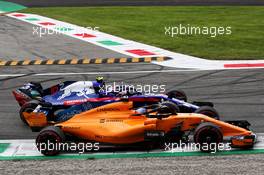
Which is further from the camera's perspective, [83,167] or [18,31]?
[18,31]

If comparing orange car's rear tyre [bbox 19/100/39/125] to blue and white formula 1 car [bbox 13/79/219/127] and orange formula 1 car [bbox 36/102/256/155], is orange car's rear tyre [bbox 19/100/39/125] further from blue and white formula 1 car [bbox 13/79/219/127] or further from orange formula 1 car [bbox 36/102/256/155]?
orange formula 1 car [bbox 36/102/256/155]

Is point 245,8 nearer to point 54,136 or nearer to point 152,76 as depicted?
point 152,76

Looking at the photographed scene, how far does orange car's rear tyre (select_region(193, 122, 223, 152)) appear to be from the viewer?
12.0 meters

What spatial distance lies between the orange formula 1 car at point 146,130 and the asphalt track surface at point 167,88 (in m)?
0.51

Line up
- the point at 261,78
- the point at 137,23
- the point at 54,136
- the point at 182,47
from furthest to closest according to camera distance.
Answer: the point at 137,23
the point at 182,47
the point at 261,78
the point at 54,136

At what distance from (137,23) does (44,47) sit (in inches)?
287

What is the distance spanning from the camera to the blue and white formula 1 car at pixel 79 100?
13195 mm

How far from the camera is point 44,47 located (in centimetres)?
2552

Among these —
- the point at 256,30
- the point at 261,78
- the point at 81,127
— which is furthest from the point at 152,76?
the point at 256,30

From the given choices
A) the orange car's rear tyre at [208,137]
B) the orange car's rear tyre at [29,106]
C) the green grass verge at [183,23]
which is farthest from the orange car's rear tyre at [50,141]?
the green grass verge at [183,23]

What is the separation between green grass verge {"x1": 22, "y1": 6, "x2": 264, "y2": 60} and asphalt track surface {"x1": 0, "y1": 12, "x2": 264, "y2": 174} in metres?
3.26

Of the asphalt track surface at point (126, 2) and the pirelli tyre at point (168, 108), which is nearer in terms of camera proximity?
the pirelli tyre at point (168, 108)

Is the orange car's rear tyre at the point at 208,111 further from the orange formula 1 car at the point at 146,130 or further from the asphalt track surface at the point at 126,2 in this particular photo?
the asphalt track surface at the point at 126,2

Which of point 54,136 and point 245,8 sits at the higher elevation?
point 245,8
